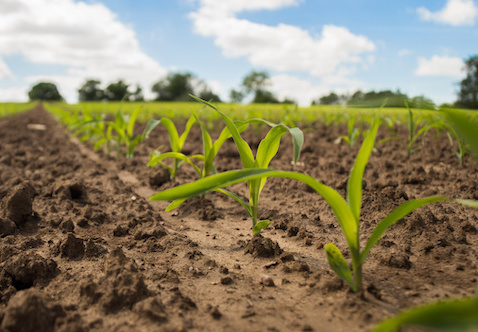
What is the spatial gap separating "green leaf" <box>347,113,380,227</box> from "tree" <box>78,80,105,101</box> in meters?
60.9

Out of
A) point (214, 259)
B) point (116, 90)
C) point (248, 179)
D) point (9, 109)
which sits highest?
point (116, 90)

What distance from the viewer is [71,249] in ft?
5.17

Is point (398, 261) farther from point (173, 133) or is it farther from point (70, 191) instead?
point (70, 191)

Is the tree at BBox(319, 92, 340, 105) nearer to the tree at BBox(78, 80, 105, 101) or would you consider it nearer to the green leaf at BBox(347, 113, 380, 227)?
the green leaf at BBox(347, 113, 380, 227)

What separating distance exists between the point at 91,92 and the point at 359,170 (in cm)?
6465

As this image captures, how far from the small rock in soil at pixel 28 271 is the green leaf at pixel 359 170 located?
1148mm

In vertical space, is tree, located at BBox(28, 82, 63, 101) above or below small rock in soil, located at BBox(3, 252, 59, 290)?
above

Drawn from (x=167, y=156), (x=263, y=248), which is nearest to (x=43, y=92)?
(x=167, y=156)

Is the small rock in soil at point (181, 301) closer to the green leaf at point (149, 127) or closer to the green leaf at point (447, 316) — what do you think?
the green leaf at point (447, 316)

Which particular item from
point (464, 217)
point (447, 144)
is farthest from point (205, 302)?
point (447, 144)

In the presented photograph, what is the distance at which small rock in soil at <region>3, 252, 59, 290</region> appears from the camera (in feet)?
4.48

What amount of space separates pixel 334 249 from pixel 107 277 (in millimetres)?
781

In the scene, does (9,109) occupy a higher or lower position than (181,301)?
higher

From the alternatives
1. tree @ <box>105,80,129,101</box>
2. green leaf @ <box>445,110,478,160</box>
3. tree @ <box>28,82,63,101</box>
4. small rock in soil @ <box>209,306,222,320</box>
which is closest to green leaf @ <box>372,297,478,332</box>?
green leaf @ <box>445,110,478,160</box>
